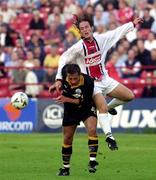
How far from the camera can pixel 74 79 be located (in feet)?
40.3

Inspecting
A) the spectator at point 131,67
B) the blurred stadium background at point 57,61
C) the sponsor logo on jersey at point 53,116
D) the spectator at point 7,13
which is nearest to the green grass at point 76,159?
the blurred stadium background at point 57,61

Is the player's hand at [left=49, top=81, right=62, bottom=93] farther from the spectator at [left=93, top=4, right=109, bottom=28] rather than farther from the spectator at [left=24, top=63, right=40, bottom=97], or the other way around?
the spectator at [left=93, top=4, right=109, bottom=28]

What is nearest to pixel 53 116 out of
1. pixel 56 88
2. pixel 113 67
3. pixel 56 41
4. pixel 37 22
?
pixel 113 67

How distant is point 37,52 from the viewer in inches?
1061

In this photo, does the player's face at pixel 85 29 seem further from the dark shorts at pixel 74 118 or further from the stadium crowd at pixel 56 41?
the stadium crowd at pixel 56 41

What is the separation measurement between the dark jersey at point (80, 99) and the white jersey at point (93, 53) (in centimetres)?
168

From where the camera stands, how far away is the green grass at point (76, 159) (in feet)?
41.8

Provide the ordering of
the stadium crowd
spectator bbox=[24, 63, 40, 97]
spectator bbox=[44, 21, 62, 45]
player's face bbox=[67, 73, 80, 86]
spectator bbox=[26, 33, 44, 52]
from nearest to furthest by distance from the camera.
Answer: player's face bbox=[67, 73, 80, 86] → the stadium crowd → spectator bbox=[24, 63, 40, 97] → spectator bbox=[26, 33, 44, 52] → spectator bbox=[44, 21, 62, 45]

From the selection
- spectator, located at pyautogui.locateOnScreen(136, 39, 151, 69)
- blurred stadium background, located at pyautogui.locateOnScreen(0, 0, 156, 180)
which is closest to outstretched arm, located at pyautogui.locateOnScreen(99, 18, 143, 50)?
blurred stadium background, located at pyautogui.locateOnScreen(0, 0, 156, 180)

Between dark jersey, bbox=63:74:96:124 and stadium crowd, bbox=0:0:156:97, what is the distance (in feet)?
38.3

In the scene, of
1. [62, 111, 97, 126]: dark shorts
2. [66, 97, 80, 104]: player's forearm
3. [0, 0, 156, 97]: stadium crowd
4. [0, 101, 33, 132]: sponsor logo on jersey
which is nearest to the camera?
[66, 97, 80, 104]: player's forearm

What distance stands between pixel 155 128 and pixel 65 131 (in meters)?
→ 11.3

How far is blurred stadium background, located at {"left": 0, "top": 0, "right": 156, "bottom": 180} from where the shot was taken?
2405cm

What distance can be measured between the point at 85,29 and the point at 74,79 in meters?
2.04
